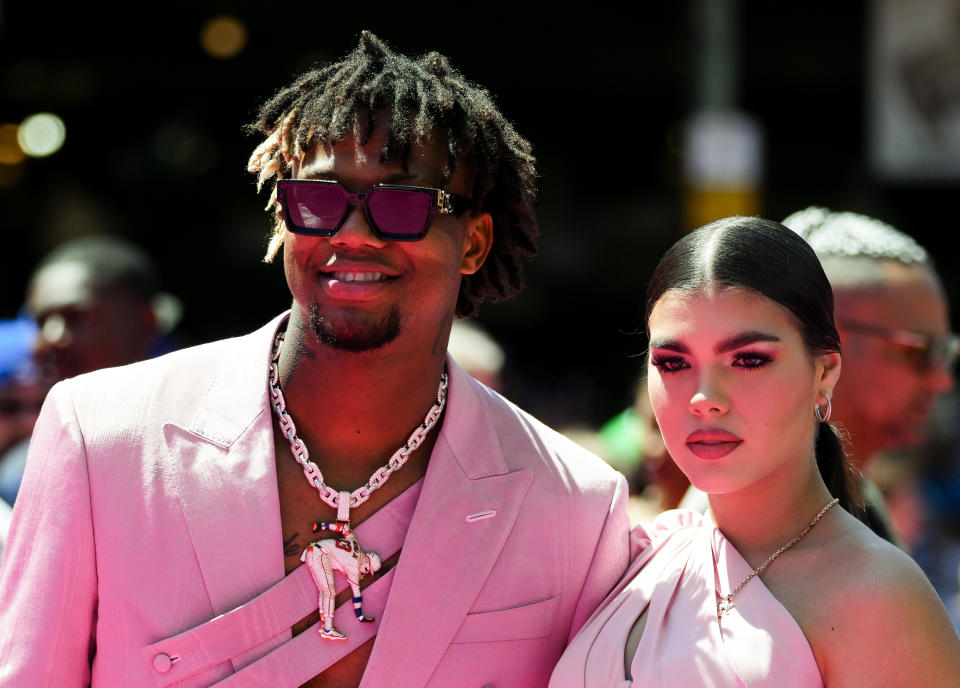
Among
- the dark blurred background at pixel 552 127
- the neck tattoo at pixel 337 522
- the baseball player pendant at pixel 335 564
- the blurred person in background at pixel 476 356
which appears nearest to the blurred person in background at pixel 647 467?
the blurred person in background at pixel 476 356

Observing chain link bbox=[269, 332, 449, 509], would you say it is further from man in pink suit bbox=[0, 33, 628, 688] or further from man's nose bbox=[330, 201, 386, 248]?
man's nose bbox=[330, 201, 386, 248]

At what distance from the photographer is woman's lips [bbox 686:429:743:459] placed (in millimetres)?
2605

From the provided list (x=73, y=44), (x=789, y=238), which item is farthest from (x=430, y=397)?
(x=73, y=44)

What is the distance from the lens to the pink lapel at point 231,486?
2.65m

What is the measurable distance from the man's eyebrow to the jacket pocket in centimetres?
74

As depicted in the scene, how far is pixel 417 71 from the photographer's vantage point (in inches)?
119

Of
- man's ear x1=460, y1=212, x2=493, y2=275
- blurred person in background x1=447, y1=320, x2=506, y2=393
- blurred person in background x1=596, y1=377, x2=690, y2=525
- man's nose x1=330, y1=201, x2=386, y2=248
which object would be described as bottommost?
blurred person in background x1=596, y1=377, x2=690, y2=525

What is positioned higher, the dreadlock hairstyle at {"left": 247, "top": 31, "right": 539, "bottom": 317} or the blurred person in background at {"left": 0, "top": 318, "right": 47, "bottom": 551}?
the dreadlock hairstyle at {"left": 247, "top": 31, "right": 539, "bottom": 317}

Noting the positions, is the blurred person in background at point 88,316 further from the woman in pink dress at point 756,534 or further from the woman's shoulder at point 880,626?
the woman's shoulder at point 880,626

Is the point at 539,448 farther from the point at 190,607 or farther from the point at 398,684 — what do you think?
the point at 190,607

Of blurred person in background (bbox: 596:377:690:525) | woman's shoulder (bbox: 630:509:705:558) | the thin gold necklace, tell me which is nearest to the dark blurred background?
blurred person in background (bbox: 596:377:690:525)

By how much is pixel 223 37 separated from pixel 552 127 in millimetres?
3880

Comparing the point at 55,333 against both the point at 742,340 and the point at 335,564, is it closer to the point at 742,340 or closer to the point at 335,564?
the point at 335,564

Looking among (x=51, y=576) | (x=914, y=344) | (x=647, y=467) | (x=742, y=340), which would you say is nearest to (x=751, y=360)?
(x=742, y=340)
